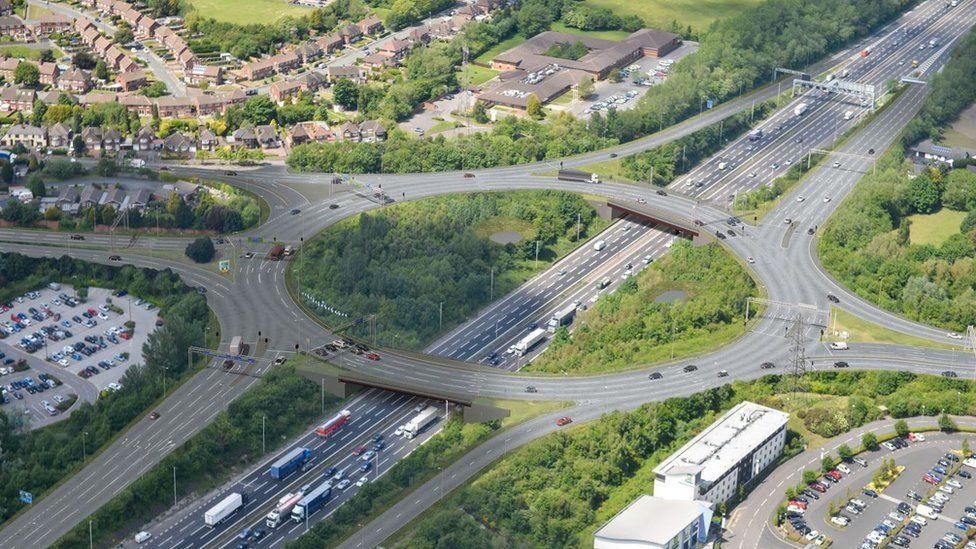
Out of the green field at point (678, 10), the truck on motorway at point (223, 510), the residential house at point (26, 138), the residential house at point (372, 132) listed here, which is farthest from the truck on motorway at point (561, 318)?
the green field at point (678, 10)

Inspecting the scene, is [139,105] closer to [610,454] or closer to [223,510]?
[223,510]

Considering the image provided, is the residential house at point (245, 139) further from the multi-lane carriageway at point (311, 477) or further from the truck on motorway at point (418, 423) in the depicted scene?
the truck on motorway at point (418, 423)

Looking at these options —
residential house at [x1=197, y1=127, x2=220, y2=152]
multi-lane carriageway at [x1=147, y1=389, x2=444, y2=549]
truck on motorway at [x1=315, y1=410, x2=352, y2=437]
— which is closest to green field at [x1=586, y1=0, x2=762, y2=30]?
residential house at [x1=197, y1=127, x2=220, y2=152]

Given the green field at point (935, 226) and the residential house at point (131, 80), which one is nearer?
the green field at point (935, 226)

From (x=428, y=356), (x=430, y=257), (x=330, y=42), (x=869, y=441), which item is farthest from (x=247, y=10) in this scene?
(x=869, y=441)

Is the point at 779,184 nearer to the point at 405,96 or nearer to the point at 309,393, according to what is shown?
the point at 405,96

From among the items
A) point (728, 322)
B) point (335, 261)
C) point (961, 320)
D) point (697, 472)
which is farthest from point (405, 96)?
point (697, 472)
